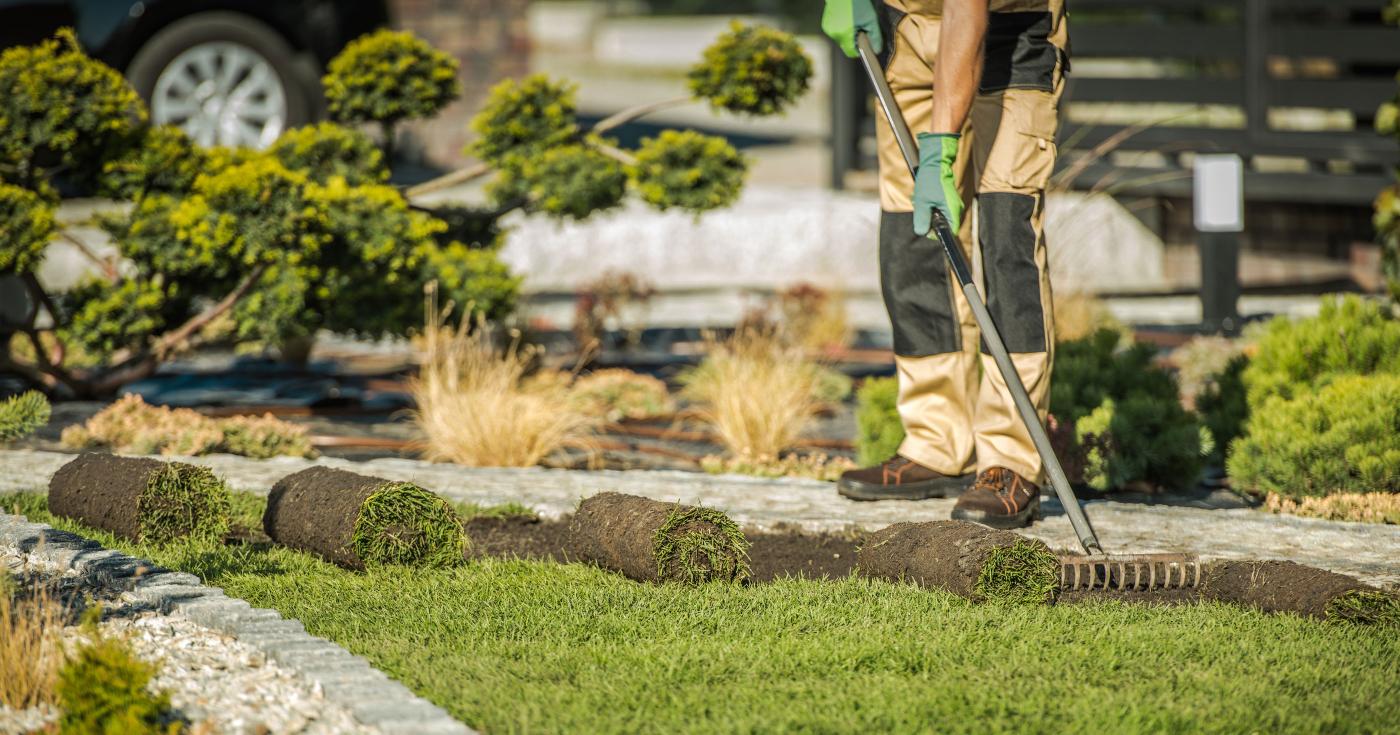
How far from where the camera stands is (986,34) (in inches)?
195

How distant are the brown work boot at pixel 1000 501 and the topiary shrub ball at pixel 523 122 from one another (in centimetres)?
314

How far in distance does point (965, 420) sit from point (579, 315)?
153 inches

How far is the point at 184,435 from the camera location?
20.2ft

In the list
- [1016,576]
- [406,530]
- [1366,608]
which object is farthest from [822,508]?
[1366,608]

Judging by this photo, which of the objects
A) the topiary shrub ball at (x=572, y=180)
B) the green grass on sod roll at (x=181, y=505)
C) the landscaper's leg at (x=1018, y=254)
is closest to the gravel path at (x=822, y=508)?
the landscaper's leg at (x=1018, y=254)

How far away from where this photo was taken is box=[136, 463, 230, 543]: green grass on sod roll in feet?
15.4

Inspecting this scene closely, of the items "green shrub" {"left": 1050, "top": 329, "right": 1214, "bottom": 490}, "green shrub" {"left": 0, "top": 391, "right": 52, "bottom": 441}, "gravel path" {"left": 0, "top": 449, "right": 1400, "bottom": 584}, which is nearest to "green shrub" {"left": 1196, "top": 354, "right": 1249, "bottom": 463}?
"green shrub" {"left": 1050, "top": 329, "right": 1214, "bottom": 490}

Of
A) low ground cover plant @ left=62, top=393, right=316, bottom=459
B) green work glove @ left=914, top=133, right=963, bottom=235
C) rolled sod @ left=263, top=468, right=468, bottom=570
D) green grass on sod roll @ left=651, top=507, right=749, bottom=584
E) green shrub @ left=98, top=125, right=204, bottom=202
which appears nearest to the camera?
green grass on sod roll @ left=651, top=507, right=749, bottom=584

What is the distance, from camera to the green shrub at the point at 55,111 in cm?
642

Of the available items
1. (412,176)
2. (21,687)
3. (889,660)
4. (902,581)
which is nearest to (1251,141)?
(412,176)

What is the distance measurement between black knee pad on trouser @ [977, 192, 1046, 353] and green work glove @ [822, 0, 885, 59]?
2.19ft

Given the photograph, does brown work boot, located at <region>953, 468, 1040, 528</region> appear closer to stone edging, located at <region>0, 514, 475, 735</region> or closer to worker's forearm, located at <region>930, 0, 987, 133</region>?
worker's forearm, located at <region>930, 0, 987, 133</region>

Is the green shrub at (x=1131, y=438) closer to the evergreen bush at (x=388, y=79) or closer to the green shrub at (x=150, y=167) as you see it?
the evergreen bush at (x=388, y=79)

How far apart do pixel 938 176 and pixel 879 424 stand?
139cm
